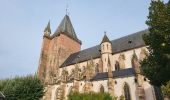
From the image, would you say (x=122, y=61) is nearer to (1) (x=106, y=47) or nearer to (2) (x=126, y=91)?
(1) (x=106, y=47)

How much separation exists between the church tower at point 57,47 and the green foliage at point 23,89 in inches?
554

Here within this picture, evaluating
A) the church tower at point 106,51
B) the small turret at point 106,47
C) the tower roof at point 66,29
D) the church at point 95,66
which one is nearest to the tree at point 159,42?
the church at point 95,66

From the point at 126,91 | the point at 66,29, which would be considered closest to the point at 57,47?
the point at 66,29

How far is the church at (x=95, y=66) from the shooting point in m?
22.9

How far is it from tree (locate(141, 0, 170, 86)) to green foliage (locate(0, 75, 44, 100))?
1551 cm

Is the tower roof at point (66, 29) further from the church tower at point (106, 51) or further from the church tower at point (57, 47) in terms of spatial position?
the church tower at point (106, 51)

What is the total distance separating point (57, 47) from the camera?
145 feet

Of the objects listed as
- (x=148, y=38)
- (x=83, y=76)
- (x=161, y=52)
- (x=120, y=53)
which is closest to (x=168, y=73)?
(x=161, y=52)

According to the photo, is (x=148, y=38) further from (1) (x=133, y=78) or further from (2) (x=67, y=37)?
(2) (x=67, y=37)

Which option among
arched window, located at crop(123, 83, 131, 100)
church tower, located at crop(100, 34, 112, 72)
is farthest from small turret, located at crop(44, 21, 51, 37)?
arched window, located at crop(123, 83, 131, 100)

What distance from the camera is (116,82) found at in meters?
24.1

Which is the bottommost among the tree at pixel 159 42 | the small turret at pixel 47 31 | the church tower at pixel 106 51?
the tree at pixel 159 42

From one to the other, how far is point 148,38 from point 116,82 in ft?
32.0

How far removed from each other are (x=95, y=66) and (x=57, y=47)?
1356 cm
